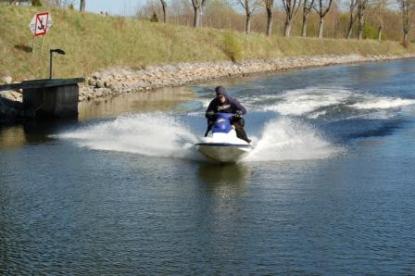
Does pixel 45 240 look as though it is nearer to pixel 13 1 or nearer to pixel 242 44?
pixel 13 1

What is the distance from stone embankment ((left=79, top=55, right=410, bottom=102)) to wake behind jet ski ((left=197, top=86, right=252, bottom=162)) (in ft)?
53.7

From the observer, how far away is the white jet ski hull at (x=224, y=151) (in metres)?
14.9

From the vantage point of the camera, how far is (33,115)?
24.7m

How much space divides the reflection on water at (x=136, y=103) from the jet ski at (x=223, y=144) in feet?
35.3

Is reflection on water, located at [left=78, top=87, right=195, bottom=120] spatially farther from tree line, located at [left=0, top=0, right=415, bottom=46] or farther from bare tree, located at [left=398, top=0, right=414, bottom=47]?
bare tree, located at [left=398, top=0, right=414, bottom=47]

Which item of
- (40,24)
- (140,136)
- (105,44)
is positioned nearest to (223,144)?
(140,136)

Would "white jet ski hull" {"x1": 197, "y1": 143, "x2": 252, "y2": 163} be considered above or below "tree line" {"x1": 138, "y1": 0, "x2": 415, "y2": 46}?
below

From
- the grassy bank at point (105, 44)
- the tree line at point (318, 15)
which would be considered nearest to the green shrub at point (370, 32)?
the tree line at point (318, 15)

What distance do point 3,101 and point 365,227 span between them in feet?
59.3

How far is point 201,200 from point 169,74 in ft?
105

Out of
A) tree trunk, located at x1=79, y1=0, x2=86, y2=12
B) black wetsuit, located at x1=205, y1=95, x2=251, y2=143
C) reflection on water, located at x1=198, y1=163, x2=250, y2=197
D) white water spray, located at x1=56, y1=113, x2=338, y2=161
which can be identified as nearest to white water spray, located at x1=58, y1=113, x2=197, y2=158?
white water spray, located at x1=56, y1=113, x2=338, y2=161

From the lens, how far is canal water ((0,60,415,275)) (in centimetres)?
886

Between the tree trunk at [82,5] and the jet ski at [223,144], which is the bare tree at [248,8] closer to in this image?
the tree trunk at [82,5]

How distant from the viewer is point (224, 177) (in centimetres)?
1413
